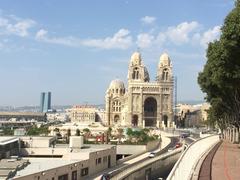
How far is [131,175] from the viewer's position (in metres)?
50.8

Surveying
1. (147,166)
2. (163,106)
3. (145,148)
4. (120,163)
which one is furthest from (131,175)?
(163,106)

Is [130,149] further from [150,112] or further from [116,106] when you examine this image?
[116,106]

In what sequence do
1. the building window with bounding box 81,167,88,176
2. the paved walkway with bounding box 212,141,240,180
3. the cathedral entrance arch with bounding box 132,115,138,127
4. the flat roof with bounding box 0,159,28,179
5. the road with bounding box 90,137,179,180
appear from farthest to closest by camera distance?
1. the cathedral entrance arch with bounding box 132,115,138,127
2. the building window with bounding box 81,167,88,176
3. the road with bounding box 90,137,179,180
4. the flat roof with bounding box 0,159,28,179
5. the paved walkway with bounding box 212,141,240,180

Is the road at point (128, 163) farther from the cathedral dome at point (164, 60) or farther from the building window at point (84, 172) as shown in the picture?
the cathedral dome at point (164, 60)

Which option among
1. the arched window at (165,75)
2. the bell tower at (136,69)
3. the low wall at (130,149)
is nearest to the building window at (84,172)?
the low wall at (130,149)

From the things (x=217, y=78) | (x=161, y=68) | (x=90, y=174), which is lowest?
(x=90, y=174)

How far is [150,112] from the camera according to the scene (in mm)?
176875

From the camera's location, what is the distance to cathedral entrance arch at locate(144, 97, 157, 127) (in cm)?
17450

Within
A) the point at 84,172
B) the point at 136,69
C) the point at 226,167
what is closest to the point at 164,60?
the point at 136,69

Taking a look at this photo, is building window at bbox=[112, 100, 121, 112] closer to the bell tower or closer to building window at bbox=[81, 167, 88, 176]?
the bell tower

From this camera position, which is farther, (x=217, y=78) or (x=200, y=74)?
(x=200, y=74)

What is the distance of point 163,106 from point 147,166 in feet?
376

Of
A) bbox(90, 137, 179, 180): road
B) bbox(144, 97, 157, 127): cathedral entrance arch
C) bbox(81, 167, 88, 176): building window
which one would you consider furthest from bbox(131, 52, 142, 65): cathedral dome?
bbox(81, 167, 88, 176): building window

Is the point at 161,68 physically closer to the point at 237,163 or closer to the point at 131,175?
the point at 131,175
